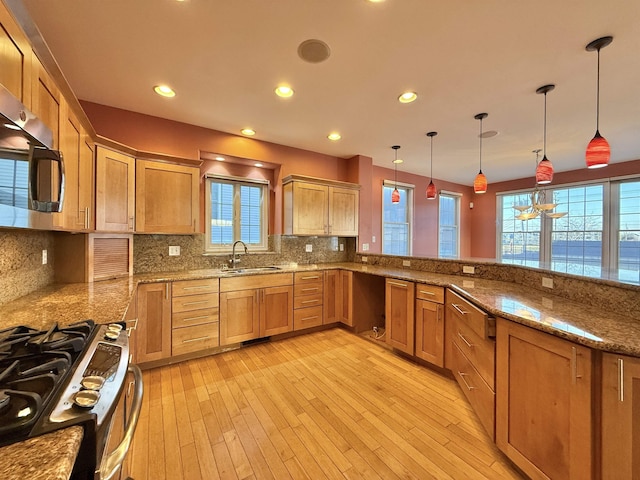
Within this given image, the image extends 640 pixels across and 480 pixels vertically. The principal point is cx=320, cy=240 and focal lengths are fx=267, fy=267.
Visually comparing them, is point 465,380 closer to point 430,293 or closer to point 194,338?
point 430,293

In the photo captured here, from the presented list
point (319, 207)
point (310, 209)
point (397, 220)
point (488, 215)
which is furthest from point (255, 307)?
point (488, 215)

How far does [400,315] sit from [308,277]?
127 cm

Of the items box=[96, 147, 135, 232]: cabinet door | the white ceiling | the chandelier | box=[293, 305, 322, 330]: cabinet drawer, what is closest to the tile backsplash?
box=[96, 147, 135, 232]: cabinet door

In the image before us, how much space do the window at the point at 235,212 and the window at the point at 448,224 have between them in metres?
4.44

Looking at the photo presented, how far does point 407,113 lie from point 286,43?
5.34 ft

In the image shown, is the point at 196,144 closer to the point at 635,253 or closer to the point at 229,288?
the point at 229,288

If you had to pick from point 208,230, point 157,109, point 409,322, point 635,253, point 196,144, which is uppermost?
point 157,109

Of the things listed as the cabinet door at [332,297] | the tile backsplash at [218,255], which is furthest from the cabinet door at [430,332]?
the tile backsplash at [218,255]

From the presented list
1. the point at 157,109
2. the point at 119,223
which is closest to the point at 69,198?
the point at 119,223

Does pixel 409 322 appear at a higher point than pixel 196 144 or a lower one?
lower

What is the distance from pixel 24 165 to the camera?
38.7 inches

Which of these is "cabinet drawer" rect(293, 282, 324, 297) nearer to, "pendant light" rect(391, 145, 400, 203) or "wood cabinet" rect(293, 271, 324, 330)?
"wood cabinet" rect(293, 271, 324, 330)

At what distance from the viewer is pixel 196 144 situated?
3254mm

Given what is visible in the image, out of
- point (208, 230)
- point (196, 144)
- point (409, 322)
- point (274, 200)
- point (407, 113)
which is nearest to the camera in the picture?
point (409, 322)
